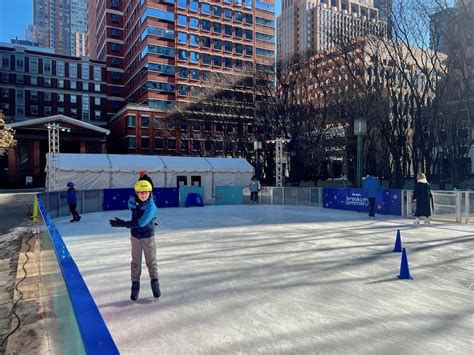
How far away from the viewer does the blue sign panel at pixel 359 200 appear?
17.3m

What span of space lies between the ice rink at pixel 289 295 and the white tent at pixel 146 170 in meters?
16.8

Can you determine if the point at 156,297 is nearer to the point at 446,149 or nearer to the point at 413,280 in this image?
the point at 413,280

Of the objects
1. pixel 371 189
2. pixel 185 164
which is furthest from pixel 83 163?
pixel 371 189

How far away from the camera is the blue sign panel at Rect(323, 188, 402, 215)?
1727cm

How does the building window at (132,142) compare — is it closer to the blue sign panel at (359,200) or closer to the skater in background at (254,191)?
the skater in background at (254,191)

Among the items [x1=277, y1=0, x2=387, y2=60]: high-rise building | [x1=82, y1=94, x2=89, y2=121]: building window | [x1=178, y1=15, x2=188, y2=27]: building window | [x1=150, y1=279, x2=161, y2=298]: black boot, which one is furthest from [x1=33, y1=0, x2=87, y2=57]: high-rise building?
[x1=150, y1=279, x2=161, y2=298]: black boot

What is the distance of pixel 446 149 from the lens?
32.2 metres

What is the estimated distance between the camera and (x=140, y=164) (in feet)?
94.5

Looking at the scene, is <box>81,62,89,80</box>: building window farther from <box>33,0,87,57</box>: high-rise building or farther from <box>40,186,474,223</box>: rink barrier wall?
<box>33,0,87,57</box>: high-rise building

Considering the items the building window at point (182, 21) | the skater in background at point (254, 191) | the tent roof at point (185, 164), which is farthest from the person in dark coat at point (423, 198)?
the building window at point (182, 21)

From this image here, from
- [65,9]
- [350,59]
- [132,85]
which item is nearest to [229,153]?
[350,59]

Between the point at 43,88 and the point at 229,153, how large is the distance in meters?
53.5

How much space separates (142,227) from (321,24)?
147 feet

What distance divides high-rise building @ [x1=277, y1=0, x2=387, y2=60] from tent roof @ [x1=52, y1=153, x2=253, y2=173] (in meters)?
14.2
